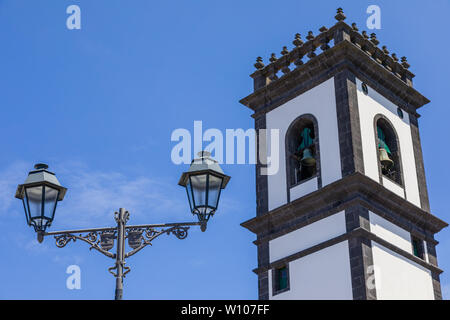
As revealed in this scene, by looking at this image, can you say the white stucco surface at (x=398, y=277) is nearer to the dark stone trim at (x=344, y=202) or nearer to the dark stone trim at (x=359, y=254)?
the dark stone trim at (x=359, y=254)

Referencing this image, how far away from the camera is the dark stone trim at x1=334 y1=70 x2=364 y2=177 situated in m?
25.4

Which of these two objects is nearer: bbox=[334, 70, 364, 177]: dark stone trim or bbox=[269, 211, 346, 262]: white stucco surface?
bbox=[269, 211, 346, 262]: white stucco surface

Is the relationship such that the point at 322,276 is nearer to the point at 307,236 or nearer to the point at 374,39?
the point at 307,236

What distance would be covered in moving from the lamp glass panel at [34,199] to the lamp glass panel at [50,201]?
0.09m

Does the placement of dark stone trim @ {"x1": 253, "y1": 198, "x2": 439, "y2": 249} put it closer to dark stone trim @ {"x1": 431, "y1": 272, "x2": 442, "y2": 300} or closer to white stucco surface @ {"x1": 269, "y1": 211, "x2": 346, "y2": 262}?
white stucco surface @ {"x1": 269, "y1": 211, "x2": 346, "y2": 262}

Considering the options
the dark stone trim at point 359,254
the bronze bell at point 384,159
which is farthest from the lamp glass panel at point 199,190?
the bronze bell at point 384,159

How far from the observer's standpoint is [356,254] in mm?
23781

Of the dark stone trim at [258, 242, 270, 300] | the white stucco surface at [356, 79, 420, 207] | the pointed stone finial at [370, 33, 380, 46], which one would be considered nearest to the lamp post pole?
the dark stone trim at [258, 242, 270, 300]

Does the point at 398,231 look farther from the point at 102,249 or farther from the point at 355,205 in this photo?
the point at 102,249

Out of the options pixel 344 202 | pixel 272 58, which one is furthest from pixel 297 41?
pixel 344 202

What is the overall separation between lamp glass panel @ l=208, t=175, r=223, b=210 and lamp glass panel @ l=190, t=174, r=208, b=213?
0.27ft

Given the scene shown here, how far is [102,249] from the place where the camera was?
43.8ft
